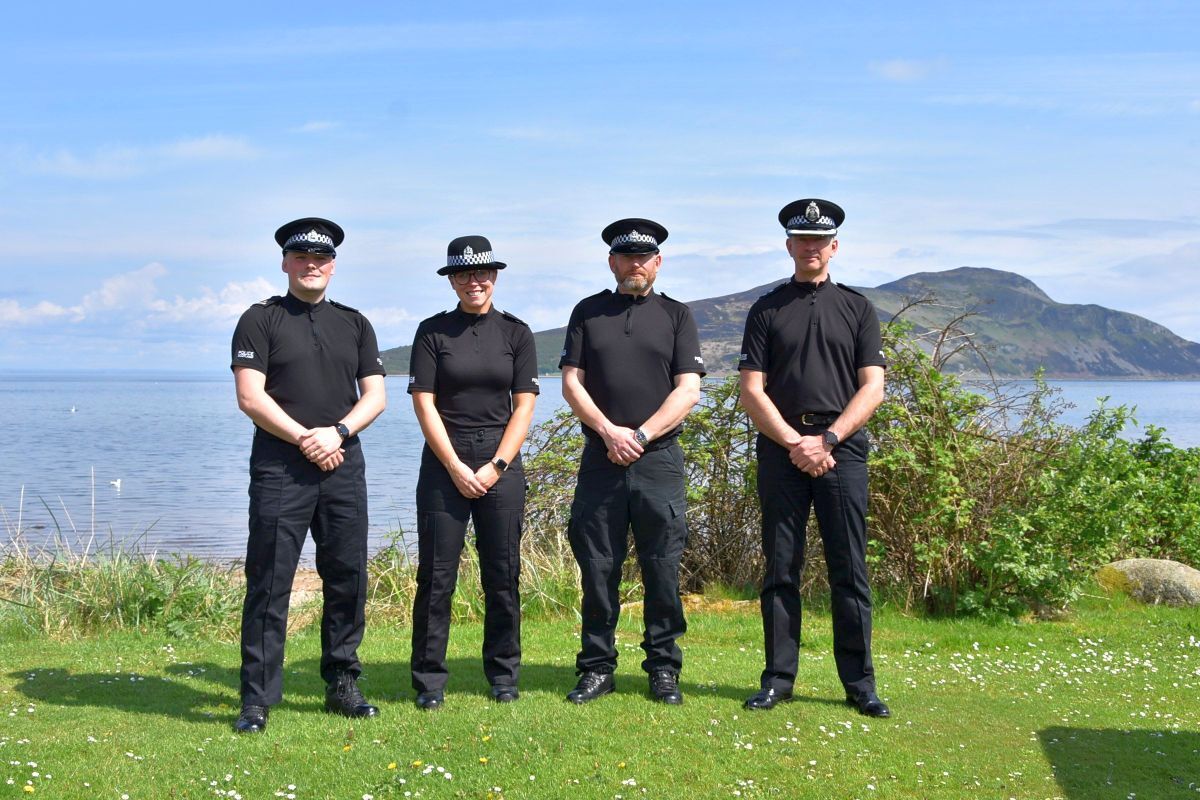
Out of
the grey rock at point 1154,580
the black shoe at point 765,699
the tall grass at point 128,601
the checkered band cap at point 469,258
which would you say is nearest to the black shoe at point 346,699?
the black shoe at point 765,699

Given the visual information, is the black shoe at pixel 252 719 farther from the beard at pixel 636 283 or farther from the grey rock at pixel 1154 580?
the grey rock at pixel 1154 580

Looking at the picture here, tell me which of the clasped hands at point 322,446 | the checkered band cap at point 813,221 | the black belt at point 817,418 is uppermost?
the checkered band cap at point 813,221

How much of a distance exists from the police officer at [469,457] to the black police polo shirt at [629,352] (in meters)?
0.32

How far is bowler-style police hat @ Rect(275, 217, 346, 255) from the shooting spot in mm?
5746

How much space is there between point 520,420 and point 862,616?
7.08 feet

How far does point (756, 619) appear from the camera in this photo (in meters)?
8.81

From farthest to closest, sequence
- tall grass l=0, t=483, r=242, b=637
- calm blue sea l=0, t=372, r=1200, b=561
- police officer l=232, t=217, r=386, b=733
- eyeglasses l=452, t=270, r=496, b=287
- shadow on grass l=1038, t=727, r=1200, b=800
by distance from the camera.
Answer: calm blue sea l=0, t=372, r=1200, b=561
tall grass l=0, t=483, r=242, b=637
eyeglasses l=452, t=270, r=496, b=287
police officer l=232, t=217, r=386, b=733
shadow on grass l=1038, t=727, r=1200, b=800

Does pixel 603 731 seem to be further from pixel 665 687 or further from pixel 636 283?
pixel 636 283

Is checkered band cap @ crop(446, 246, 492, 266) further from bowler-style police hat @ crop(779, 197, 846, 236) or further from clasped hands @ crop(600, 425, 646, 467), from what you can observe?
bowler-style police hat @ crop(779, 197, 846, 236)

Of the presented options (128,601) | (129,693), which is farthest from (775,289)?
(128,601)

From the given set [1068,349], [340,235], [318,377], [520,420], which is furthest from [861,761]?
[1068,349]

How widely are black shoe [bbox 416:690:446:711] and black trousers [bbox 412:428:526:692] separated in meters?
0.03

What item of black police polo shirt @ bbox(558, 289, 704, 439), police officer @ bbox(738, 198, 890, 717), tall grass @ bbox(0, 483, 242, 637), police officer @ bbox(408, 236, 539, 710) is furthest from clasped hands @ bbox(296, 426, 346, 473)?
tall grass @ bbox(0, 483, 242, 637)

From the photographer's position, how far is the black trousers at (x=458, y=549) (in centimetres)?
593
